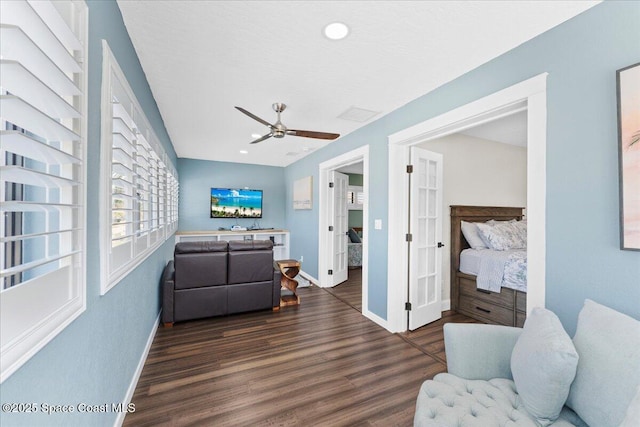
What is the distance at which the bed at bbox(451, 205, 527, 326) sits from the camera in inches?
120

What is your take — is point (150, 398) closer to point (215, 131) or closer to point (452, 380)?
point (452, 380)

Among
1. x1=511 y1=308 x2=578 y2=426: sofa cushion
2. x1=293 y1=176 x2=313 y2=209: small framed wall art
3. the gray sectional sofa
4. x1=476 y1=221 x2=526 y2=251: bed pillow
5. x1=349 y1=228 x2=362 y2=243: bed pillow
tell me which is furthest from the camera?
x1=349 y1=228 x2=362 y2=243: bed pillow

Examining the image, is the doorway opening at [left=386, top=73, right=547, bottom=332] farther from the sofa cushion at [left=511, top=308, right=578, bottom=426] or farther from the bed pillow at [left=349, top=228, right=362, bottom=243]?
the bed pillow at [left=349, top=228, right=362, bottom=243]

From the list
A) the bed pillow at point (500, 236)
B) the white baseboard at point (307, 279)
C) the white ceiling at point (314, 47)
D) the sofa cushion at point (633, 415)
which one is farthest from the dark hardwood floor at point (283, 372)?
the white ceiling at point (314, 47)

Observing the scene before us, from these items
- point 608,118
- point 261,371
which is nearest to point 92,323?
point 261,371

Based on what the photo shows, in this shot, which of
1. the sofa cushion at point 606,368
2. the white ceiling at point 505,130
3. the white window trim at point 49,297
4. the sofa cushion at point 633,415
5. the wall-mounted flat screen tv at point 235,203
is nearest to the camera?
the white window trim at point 49,297

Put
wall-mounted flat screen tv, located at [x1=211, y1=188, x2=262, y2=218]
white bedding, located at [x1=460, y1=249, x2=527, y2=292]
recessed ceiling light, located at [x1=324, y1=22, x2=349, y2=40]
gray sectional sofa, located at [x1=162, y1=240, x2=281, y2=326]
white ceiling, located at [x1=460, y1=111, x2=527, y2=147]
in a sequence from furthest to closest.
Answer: wall-mounted flat screen tv, located at [x1=211, y1=188, x2=262, y2=218], white ceiling, located at [x1=460, y1=111, x2=527, y2=147], gray sectional sofa, located at [x1=162, y1=240, x2=281, y2=326], white bedding, located at [x1=460, y1=249, x2=527, y2=292], recessed ceiling light, located at [x1=324, y1=22, x2=349, y2=40]

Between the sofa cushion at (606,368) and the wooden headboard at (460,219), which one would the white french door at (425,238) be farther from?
the sofa cushion at (606,368)

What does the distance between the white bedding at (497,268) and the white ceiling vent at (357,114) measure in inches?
87.3

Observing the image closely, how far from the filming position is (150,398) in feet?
6.25

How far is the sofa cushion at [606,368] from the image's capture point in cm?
102

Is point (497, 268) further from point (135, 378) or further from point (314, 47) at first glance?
point (135, 378)

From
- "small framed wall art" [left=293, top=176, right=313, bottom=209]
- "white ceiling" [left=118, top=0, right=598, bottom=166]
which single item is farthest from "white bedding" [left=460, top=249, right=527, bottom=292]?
"small framed wall art" [left=293, top=176, right=313, bottom=209]

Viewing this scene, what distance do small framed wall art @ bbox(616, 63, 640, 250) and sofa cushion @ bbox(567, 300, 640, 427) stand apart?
440 millimetres
